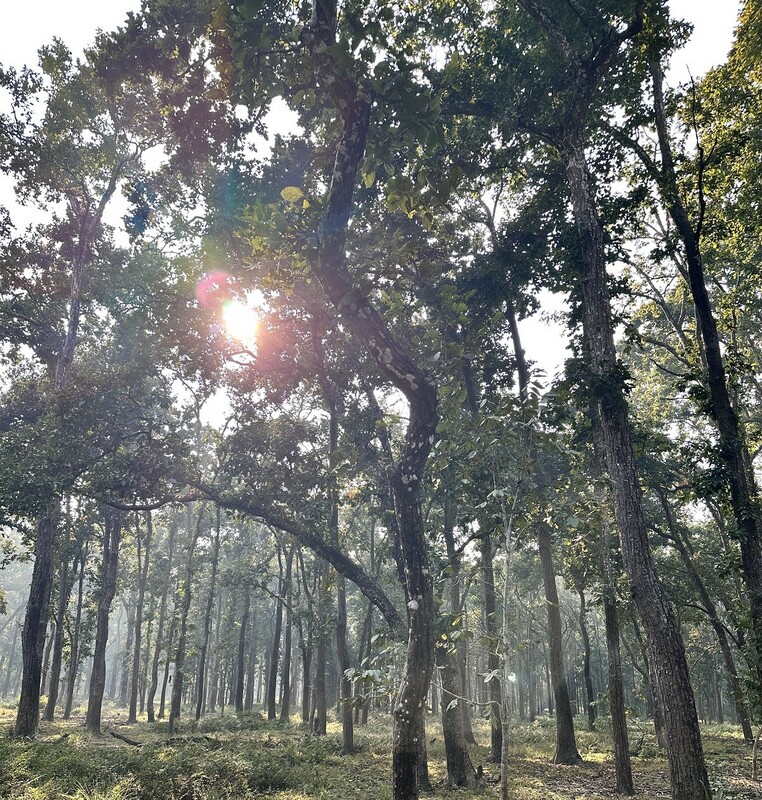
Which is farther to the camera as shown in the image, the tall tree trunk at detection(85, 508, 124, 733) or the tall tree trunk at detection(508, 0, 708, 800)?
the tall tree trunk at detection(85, 508, 124, 733)

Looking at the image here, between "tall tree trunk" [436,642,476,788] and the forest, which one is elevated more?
the forest

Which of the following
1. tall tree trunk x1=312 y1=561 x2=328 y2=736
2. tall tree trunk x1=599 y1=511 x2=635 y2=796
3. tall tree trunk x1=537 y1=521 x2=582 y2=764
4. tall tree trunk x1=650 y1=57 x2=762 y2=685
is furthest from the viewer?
tall tree trunk x1=312 y1=561 x2=328 y2=736

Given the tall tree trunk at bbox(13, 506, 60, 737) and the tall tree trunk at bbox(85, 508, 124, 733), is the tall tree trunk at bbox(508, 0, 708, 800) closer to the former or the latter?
the tall tree trunk at bbox(13, 506, 60, 737)

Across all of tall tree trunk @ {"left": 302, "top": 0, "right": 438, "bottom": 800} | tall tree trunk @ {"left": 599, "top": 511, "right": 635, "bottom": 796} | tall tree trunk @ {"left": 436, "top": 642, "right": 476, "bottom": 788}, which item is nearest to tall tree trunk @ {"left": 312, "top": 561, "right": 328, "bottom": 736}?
tall tree trunk @ {"left": 436, "top": 642, "right": 476, "bottom": 788}

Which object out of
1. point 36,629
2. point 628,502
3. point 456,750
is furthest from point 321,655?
point 628,502

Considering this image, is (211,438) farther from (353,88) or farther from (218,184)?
(353,88)

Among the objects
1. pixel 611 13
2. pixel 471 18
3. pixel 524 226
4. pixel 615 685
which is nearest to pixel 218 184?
pixel 471 18

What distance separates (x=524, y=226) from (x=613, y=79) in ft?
11.6

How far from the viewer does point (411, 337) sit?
1267 cm

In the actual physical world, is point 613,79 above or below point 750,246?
above

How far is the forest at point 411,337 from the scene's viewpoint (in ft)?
15.2

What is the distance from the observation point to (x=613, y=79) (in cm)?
1023

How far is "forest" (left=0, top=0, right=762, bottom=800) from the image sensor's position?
15.2 feet

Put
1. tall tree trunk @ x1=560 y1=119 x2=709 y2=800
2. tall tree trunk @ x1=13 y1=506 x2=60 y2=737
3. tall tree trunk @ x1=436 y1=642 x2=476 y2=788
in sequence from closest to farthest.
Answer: tall tree trunk @ x1=560 y1=119 x2=709 y2=800, tall tree trunk @ x1=436 y1=642 x2=476 y2=788, tall tree trunk @ x1=13 y1=506 x2=60 y2=737
